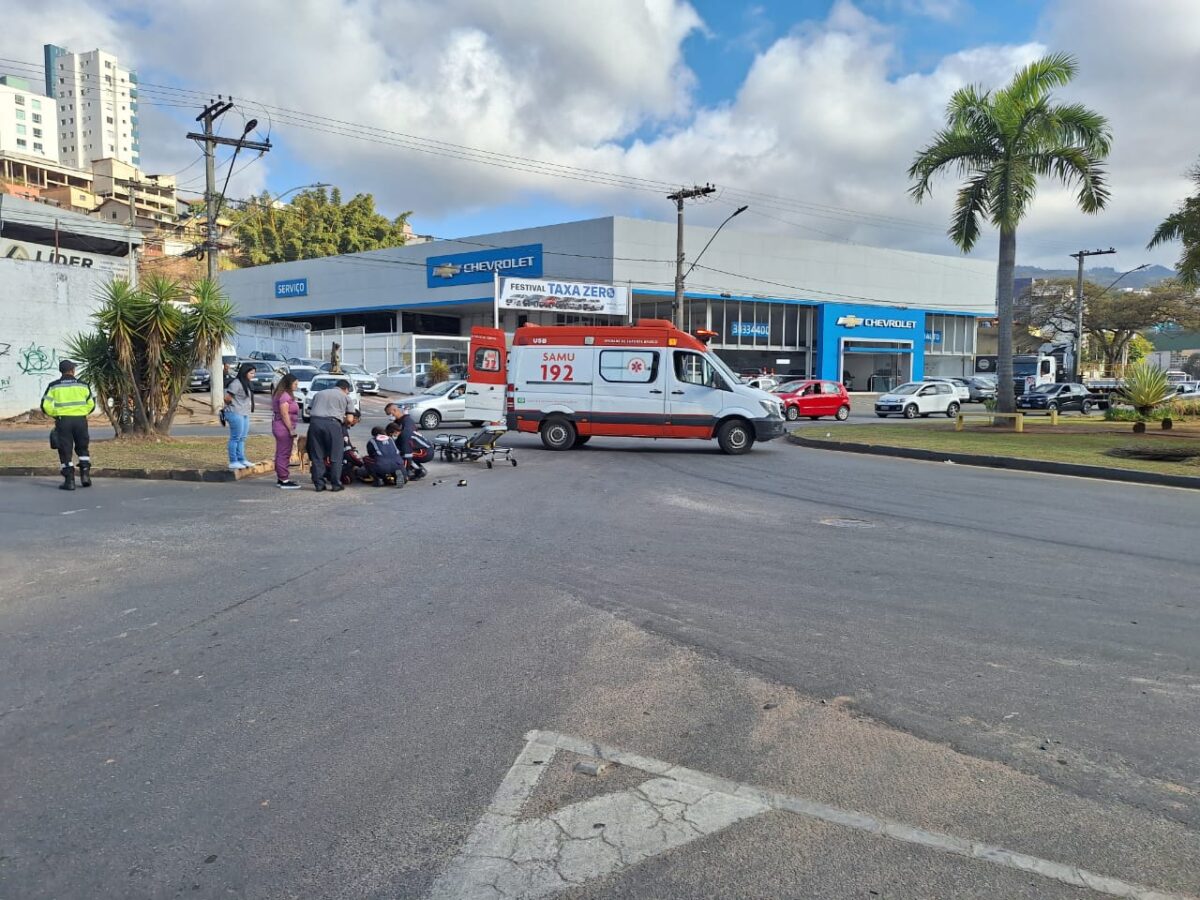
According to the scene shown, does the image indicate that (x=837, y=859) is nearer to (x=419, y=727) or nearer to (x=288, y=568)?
(x=419, y=727)

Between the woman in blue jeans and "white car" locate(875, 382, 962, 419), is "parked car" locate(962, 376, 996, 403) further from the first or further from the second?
the woman in blue jeans

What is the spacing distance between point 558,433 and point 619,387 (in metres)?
1.64

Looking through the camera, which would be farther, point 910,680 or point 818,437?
point 818,437

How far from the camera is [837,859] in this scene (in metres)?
3.05

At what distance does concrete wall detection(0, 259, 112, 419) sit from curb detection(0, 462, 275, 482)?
11.6 meters

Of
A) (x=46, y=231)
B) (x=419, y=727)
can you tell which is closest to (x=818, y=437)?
(x=419, y=727)

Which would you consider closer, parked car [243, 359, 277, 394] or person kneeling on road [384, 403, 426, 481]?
person kneeling on road [384, 403, 426, 481]

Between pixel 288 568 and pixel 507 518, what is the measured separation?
9.72 ft

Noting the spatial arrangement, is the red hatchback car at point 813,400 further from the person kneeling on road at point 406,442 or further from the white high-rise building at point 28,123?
the white high-rise building at point 28,123

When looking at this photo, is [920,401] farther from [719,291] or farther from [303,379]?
[303,379]

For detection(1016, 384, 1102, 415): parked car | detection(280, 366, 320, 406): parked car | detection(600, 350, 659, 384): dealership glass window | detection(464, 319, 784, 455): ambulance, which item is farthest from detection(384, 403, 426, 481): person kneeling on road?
detection(1016, 384, 1102, 415): parked car

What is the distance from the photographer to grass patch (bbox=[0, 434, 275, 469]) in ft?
44.5

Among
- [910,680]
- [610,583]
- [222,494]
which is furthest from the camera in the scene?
[222,494]

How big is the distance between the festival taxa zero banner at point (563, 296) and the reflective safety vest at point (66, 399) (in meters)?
30.4
